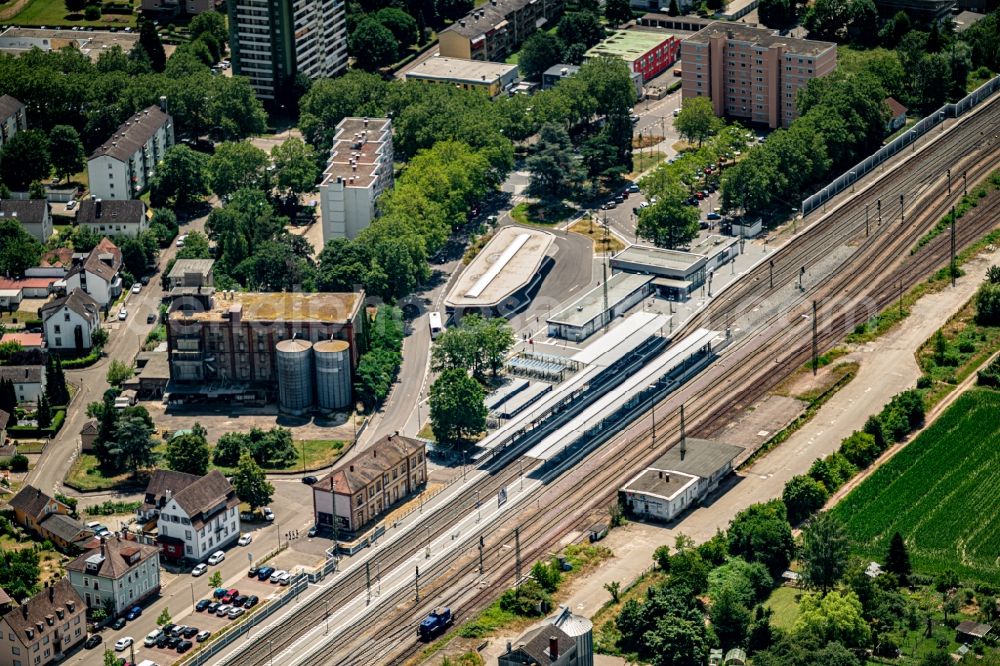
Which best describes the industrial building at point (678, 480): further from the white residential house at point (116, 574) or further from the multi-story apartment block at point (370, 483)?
the white residential house at point (116, 574)

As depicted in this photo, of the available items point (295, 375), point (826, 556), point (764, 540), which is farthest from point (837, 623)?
point (295, 375)

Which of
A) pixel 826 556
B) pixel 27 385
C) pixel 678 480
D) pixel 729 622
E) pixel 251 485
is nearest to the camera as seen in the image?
pixel 729 622

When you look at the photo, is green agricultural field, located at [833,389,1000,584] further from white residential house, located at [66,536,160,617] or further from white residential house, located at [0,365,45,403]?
white residential house, located at [0,365,45,403]

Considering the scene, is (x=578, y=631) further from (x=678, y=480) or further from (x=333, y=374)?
(x=333, y=374)

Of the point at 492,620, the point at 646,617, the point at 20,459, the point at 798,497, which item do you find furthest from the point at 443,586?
the point at 20,459

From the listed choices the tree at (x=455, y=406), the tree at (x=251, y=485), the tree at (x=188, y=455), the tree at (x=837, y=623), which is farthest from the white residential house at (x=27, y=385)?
the tree at (x=837, y=623)
